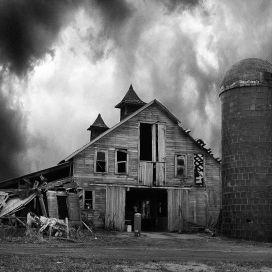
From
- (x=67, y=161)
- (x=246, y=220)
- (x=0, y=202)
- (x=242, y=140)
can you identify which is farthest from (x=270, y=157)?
(x=0, y=202)

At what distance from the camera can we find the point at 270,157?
27.8 m

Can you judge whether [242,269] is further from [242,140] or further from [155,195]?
[155,195]

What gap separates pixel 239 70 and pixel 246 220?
8500mm

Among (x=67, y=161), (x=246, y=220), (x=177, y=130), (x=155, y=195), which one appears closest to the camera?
(x=246, y=220)

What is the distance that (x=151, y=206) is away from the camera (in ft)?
128

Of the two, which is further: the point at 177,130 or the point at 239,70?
the point at 177,130

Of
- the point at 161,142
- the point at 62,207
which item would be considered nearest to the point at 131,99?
the point at 161,142

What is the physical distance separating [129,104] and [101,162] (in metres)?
6.22

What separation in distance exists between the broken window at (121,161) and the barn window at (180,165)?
3495mm

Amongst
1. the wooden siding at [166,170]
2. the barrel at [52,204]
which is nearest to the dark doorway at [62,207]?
the barrel at [52,204]

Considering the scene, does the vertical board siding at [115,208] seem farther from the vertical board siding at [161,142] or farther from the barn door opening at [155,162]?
the vertical board siding at [161,142]

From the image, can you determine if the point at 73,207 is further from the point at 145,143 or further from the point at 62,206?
the point at 145,143

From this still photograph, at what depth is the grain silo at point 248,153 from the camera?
27406 millimetres

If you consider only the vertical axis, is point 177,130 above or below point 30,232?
above
